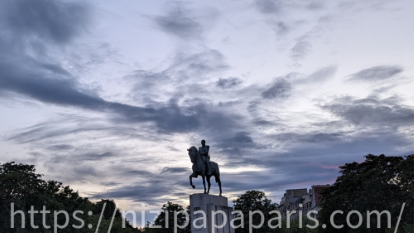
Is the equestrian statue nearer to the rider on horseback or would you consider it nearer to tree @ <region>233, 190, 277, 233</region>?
the rider on horseback

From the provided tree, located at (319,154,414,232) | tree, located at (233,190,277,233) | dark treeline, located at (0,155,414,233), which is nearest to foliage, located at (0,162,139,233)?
dark treeline, located at (0,155,414,233)

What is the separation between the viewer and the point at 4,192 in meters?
51.2

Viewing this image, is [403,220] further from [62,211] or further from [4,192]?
[4,192]

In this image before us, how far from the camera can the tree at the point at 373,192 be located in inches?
1969

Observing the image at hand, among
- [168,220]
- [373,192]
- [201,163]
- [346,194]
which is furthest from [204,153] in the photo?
[168,220]

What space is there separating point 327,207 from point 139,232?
183 ft

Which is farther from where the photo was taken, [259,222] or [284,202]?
[284,202]

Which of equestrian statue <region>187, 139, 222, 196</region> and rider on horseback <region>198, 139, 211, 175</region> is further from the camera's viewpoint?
rider on horseback <region>198, 139, 211, 175</region>

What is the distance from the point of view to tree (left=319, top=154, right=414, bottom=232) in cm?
5000

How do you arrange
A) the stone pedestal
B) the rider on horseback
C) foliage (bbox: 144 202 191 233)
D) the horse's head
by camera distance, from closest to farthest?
the stone pedestal < the horse's head < the rider on horseback < foliage (bbox: 144 202 191 233)

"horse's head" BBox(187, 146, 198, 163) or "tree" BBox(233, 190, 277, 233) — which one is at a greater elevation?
"horse's head" BBox(187, 146, 198, 163)

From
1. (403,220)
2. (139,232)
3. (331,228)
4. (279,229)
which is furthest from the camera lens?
(139,232)

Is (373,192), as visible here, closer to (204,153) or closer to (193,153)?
(204,153)

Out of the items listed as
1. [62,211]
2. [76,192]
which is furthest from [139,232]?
[62,211]
